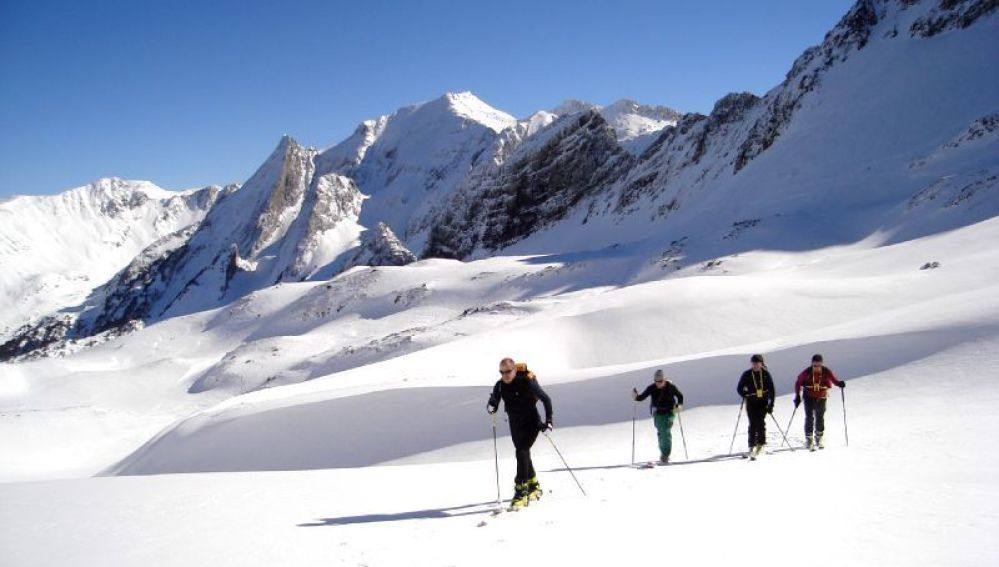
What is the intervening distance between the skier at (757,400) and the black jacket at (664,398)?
1035mm

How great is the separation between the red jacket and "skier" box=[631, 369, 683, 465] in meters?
2.13

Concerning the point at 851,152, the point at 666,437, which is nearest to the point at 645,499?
the point at 666,437

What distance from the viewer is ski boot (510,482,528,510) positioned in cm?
754

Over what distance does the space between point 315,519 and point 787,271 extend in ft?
98.4

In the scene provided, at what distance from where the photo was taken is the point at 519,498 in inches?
302

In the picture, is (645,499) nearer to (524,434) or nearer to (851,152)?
(524,434)

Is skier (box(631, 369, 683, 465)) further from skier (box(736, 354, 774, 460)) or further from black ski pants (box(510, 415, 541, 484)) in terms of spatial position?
black ski pants (box(510, 415, 541, 484))

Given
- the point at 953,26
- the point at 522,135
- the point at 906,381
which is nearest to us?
the point at 906,381

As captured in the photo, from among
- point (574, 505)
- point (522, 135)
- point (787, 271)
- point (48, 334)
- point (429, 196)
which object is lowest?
point (574, 505)

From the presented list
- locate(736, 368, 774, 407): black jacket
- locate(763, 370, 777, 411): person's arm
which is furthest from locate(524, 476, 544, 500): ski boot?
locate(763, 370, 777, 411): person's arm

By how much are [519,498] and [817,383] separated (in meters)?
6.16

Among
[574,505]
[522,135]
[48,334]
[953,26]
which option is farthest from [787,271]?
[48,334]

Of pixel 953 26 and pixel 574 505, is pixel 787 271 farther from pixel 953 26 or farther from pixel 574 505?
pixel 953 26

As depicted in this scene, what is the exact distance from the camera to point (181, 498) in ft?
29.2
